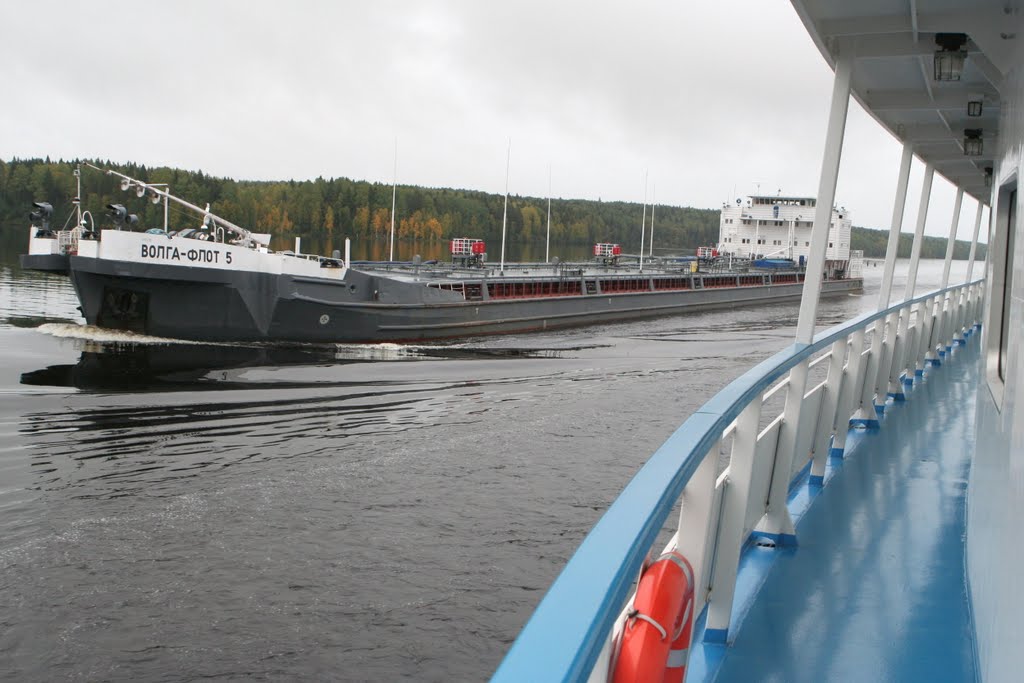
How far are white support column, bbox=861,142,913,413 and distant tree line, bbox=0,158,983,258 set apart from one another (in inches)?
2464

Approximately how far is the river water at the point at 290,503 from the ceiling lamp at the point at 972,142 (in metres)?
4.19

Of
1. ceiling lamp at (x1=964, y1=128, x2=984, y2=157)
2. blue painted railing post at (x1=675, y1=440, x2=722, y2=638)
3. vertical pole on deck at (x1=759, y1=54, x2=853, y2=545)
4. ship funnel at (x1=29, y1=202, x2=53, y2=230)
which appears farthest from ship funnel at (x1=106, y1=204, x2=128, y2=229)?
blue painted railing post at (x1=675, y1=440, x2=722, y2=638)

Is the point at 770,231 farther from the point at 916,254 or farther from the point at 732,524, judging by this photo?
the point at 732,524

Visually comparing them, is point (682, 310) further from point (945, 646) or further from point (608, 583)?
point (608, 583)

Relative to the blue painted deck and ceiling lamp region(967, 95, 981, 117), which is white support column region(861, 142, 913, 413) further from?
ceiling lamp region(967, 95, 981, 117)

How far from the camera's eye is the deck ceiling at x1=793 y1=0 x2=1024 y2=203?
12.3ft

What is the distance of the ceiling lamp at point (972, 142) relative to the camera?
6.30 metres

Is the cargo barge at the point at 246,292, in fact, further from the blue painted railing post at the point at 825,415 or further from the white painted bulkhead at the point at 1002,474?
the white painted bulkhead at the point at 1002,474

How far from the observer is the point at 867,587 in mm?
3252

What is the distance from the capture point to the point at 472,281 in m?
22.1

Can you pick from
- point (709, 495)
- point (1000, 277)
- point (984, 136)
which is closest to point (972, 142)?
point (984, 136)

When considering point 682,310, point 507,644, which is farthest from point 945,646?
point 682,310

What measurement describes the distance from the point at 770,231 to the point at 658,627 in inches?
1723

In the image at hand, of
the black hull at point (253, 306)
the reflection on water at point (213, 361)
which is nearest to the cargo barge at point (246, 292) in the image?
the black hull at point (253, 306)
